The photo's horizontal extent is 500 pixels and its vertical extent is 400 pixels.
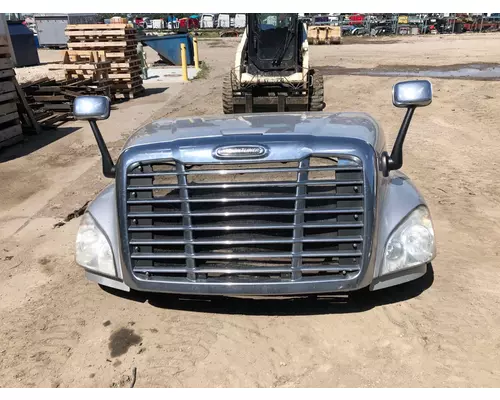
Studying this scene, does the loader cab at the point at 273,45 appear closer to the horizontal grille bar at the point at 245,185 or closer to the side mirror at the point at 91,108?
the side mirror at the point at 91,108

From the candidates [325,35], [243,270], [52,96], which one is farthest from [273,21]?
[325,35]

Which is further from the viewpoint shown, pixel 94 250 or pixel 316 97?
pixel 316 97

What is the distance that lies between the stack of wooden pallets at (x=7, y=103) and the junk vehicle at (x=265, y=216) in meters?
6.65

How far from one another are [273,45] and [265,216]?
898 centimetres

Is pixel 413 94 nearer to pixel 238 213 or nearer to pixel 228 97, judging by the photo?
pixel 238 213

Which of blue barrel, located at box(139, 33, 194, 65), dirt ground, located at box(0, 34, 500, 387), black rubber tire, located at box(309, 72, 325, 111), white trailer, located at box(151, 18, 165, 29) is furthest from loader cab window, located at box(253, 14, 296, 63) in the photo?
white trailer, located at box(151, 18, 165, 29)

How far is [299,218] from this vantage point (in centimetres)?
273

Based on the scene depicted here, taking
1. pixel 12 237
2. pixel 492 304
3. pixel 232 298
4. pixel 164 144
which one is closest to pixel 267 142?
pixel 164 144

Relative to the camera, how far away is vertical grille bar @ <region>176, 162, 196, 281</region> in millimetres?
2721

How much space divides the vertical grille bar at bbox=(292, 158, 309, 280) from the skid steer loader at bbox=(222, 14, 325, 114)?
26.0 ft

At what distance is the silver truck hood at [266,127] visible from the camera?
112 inches

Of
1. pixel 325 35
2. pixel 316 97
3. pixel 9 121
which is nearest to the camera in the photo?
pixel 9 121

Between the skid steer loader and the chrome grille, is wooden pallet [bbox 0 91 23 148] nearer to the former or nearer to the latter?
the skid steer loader

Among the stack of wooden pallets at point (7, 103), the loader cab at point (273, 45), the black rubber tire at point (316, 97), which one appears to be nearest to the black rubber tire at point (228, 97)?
the loader cab at point (273, 45)
